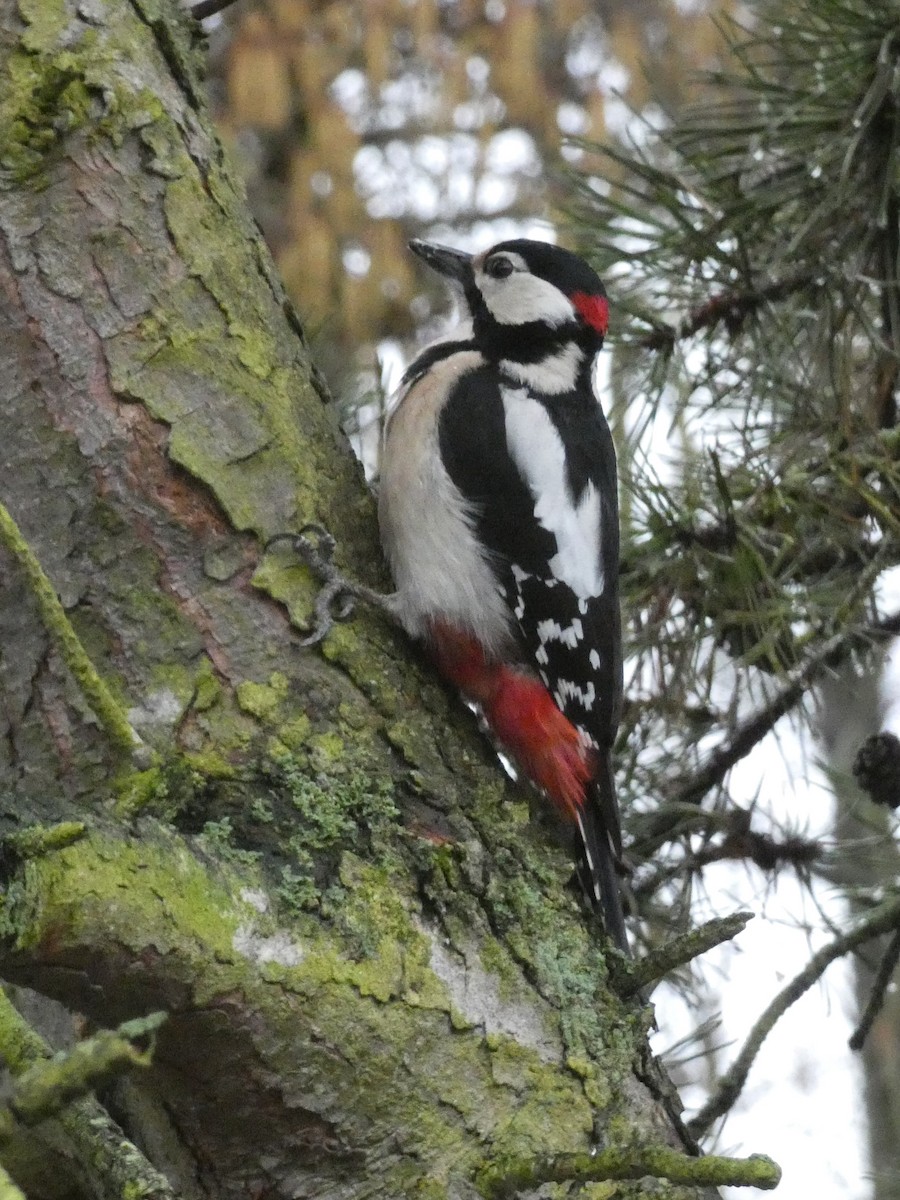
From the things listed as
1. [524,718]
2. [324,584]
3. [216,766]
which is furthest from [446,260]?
[216,766]

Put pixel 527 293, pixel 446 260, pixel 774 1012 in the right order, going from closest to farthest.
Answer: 1. pixel 774 1012
2. pixel 527 293
3. pixel 446 260

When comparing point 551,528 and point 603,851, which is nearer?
point 603,851

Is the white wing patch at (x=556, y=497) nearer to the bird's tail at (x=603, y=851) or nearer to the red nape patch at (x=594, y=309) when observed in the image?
the red nape patch at (x=594, y=309)

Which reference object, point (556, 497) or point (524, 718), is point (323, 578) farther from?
point (556, 497)

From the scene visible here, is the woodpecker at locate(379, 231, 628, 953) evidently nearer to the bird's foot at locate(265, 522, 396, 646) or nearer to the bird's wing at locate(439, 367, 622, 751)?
the bird's wing at locate(439, 367, 622, 751)

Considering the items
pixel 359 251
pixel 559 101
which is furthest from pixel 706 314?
pixel 559 101

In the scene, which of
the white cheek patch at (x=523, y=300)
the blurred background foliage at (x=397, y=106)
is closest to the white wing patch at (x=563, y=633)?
the white cheek patch at (x=523, y=300)

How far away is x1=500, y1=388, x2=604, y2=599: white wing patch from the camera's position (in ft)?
7.65

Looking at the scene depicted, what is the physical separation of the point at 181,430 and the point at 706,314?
96 cm

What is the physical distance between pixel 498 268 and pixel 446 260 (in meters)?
0.15

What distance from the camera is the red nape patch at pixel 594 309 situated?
8.18 ft

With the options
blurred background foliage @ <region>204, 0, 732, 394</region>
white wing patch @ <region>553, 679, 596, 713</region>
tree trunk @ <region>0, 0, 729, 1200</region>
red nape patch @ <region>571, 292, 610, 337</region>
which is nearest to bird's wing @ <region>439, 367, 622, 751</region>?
white wing patch @ <region>553, 679, 596, 713</region>

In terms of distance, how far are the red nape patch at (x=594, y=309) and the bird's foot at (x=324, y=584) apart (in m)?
0.81

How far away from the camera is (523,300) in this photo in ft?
8.86
